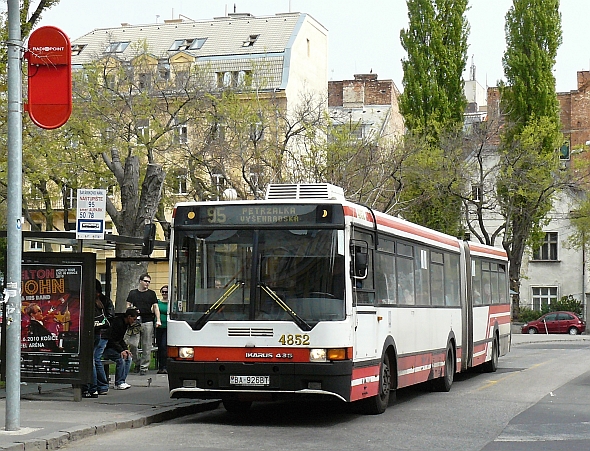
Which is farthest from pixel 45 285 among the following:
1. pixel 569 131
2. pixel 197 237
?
pixel 569 131

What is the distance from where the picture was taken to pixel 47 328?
15.6m

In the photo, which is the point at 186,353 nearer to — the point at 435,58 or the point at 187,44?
the point at 435,58

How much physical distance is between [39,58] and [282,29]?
52.6 meters

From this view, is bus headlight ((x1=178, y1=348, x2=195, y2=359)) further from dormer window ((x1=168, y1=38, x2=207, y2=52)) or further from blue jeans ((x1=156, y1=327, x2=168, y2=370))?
dormer window ((x1=168, y1=38, x2=207, y2=52))

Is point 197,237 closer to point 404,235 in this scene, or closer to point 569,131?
point 404,235

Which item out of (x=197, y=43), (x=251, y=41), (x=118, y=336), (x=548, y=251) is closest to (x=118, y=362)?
(x=118, y=336)

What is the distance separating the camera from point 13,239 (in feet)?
39.0

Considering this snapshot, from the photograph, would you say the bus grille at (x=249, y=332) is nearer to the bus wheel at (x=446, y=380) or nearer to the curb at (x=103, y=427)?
the curb at (x=103, y=427)

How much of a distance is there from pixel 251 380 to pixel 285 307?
989 millimetres

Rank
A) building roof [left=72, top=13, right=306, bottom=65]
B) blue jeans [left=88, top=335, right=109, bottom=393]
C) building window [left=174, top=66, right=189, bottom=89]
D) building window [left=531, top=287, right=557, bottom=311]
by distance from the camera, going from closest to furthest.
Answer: blue jeans [left=88, top=335, right=109, bottom=393] < building window [left=174, top=66, right=189, bottom=89] < building roof [left=72, top=13, right=306, bottom=65] < building window [left=531, top=287, right=557, bottom=311]

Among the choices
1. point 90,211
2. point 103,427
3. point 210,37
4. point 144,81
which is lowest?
point 103,427

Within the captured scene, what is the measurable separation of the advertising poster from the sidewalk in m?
0.50

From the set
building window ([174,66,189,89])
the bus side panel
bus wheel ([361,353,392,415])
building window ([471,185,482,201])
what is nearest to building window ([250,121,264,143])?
building window ([174,66,189,89])

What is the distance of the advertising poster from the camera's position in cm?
1539
